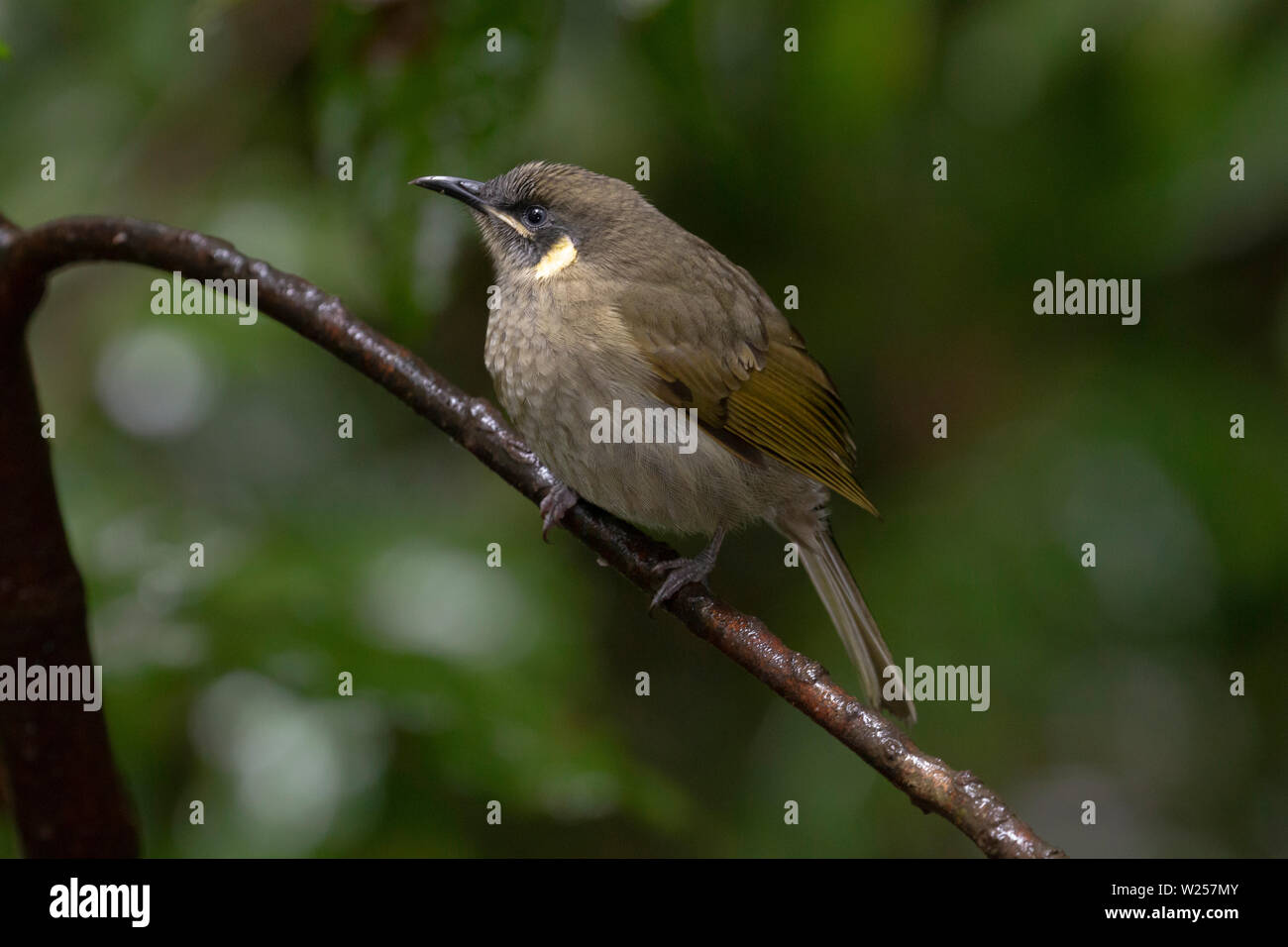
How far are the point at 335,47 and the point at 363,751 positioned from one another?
1.58m

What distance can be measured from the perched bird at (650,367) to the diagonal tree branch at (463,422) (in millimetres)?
338

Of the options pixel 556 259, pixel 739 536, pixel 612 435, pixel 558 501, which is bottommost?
pixel 558 501

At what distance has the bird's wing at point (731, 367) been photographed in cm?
332

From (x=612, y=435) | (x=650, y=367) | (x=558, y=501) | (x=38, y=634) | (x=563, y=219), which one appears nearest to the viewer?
(x=38, y=634)

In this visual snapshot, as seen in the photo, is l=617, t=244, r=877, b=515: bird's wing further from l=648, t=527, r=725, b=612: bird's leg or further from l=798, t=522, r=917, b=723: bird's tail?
l=648, t=527, r=725, b=612: bird's leg

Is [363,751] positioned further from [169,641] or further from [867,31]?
[867,31]

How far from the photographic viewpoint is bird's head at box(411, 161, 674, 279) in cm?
342

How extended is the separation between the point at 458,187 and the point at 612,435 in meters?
0.64

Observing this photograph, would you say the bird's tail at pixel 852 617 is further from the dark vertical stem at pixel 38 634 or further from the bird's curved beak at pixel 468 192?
the dark vertical stem at pixel 38 634

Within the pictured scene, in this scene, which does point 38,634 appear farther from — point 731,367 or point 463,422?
point 731,367

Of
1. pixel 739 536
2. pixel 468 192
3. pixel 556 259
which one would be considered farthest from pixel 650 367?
pixel 739 536

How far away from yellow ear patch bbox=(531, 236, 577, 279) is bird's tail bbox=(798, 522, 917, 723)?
0.95 meters

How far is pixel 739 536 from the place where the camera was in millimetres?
5375

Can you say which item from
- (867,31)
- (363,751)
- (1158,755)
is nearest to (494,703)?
(363,751)
